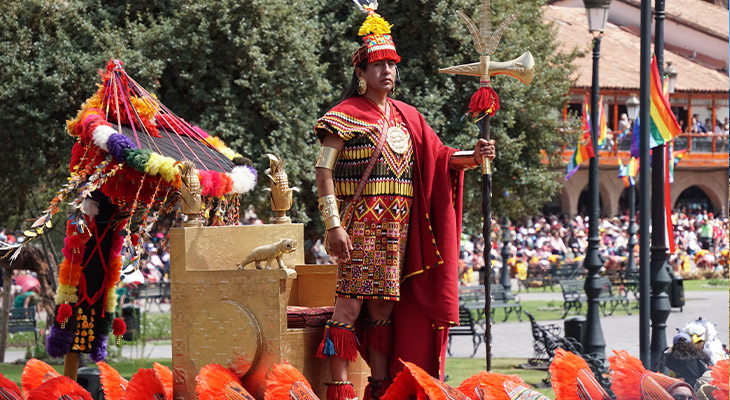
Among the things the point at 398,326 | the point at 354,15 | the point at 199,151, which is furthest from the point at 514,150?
the point at 398,326

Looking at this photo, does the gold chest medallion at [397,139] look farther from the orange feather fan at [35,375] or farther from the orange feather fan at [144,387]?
the orange feather fan at [35,375]

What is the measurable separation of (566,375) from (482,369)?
359 inches

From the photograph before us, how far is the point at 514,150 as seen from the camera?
15188 millimetres

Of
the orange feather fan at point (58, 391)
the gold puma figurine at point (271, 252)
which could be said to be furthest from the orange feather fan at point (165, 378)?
the gold puma figurine at point (271, 252)

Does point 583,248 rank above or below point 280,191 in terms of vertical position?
below

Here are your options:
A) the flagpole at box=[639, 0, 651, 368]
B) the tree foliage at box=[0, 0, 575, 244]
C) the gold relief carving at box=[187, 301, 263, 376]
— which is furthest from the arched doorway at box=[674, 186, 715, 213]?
the gold relief carving at box=[187, 301, 263, 376]

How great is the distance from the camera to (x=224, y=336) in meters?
5.50

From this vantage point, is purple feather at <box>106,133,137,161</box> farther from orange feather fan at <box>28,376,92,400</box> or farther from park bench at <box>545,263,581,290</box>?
park bench at <box>545,263,581,290</box>

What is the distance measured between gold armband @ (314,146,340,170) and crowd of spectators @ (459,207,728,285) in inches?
905

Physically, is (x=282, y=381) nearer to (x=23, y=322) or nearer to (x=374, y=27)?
(x=374, y=27)

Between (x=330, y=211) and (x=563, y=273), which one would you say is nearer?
(x=330, y=211)

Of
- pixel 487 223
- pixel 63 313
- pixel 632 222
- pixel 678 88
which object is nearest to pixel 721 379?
pixel 487 223

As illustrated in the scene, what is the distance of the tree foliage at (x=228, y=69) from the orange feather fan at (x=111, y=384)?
6693 mm

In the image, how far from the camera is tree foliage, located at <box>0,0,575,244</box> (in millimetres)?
13016
